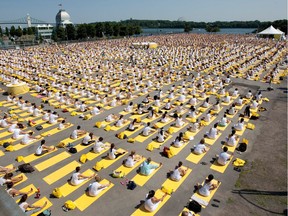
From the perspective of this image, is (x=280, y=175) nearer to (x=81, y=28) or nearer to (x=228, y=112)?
(x=228, y=112)

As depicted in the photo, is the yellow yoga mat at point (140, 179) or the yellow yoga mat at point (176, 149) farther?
the yellow yoga mat at point (176, 149)

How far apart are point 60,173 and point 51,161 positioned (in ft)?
3.72

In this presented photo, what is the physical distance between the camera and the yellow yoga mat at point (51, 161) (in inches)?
376

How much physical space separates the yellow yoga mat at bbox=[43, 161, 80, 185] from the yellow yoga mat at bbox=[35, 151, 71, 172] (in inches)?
24.8

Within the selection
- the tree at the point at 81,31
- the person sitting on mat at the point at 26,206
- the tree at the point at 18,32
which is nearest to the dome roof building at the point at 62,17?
the tree at the point at 18,32

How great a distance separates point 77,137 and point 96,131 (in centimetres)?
119

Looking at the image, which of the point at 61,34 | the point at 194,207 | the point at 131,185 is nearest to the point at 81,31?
the point at 61,34

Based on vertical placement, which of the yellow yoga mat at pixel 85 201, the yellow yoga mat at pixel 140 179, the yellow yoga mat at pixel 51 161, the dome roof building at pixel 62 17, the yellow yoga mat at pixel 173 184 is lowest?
the yellow yoga mat at pixel 85 201

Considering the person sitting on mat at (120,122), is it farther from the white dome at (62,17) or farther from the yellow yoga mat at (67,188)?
the white dome at (62,17)

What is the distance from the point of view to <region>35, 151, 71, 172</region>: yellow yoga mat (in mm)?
9562

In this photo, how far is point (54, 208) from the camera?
291 inches

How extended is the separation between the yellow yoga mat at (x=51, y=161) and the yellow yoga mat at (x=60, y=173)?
2.07 ft

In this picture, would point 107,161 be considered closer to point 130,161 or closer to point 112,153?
point 112,153

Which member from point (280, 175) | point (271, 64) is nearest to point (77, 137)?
point (280, 175)
